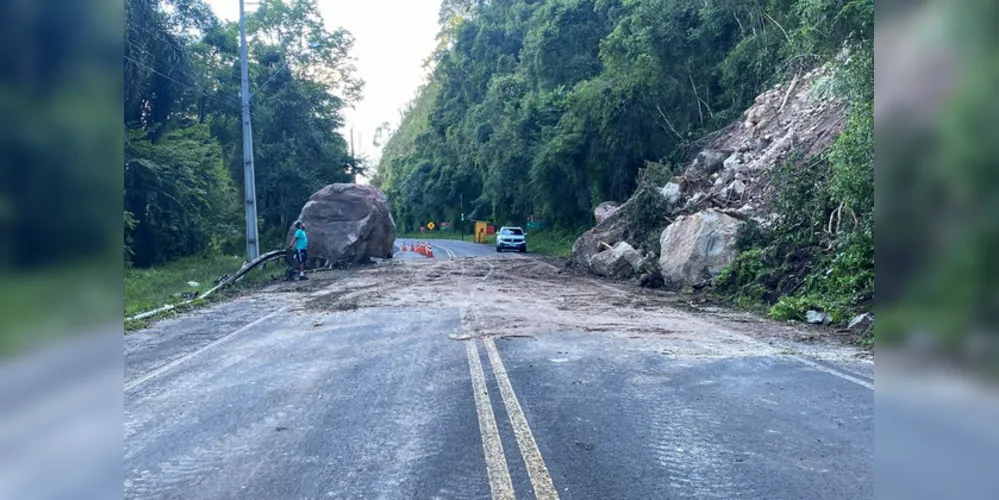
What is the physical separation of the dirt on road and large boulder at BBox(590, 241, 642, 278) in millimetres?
707

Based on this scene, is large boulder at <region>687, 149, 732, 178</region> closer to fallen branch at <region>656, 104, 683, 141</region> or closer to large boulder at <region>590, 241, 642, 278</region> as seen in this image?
large boulder at <region>590, 241, 642, 278</region>

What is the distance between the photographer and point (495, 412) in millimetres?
6203

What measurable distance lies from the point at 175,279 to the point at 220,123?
70.5 ft

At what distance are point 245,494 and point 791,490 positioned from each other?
3379 mm

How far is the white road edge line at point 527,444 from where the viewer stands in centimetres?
442

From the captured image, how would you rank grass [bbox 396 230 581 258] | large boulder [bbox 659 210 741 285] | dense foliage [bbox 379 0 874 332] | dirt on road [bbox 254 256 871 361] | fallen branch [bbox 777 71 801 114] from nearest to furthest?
dirt on road [bbox 254 256 871 361] → dense foliage [bbox 379 0 874 332] → large boulder [bbox 659 210 741 285] → fallen branch [bbox 777 71 801 114] → grass [bbox 396 230 581 258]

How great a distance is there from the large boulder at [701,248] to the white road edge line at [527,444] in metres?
9.93

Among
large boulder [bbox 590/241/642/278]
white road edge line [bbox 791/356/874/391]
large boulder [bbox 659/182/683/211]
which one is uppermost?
large boulder [bbox 659/182/683/211]

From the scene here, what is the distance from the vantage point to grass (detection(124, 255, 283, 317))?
1518 centimetres

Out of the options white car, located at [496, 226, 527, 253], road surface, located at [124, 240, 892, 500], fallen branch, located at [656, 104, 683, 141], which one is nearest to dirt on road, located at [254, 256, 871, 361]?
road surface, located at [124, 240, 892, 500]

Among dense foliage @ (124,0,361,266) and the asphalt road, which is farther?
the asphalt road

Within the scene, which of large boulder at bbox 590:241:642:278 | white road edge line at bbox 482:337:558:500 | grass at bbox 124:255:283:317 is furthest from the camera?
large boulder at bbox 590:241:642:278

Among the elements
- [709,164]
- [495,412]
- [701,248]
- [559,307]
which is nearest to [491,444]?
[495,412]

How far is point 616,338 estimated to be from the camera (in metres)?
10.2
